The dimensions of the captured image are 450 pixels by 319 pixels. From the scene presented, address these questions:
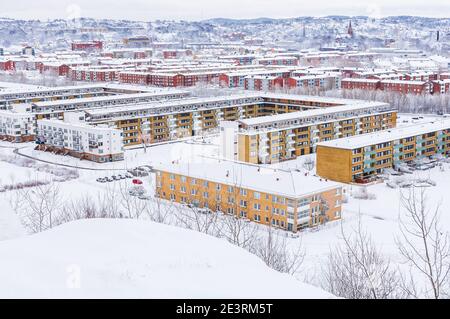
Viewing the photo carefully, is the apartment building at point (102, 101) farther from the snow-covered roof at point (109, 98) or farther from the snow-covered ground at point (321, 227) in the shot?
the snow-covered ground at point (321, 227)

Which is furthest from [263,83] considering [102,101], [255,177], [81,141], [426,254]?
[426,254]

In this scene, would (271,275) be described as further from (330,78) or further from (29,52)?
(29,52)

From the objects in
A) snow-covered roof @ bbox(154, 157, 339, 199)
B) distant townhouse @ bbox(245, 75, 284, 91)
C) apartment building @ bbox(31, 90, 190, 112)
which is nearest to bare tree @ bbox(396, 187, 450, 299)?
snow-covered roof @ bbox(154, 157, 339, 199)

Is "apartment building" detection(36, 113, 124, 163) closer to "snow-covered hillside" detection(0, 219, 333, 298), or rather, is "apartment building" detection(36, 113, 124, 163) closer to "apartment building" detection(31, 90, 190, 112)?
"apartment building" detection(31, 90, 190, 112)

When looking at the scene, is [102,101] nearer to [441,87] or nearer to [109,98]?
[109,98]

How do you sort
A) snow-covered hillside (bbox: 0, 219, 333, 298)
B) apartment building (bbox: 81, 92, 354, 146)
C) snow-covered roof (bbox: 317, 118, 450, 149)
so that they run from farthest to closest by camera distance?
1. apartment building (bbox: 81, 92, 354, 146)
2. snow-covered roof (bbox: 317, 118, 450, 149)
3. snow-covered hillside (bbox: 0, 219, 333, 298)

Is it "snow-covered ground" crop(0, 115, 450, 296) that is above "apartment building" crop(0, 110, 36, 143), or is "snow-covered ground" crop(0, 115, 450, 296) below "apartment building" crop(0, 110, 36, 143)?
below

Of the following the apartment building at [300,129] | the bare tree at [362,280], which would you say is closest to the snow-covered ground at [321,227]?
the apartment building at [300,129]
